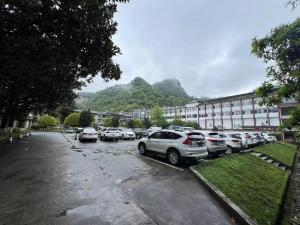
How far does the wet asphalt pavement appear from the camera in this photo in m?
4.18

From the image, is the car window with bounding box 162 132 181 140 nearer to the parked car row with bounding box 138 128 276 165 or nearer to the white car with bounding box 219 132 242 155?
the parked car row with bounding box 138 128 276 165

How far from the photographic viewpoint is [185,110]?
87.8 metres

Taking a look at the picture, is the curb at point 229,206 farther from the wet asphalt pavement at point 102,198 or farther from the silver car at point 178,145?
the silver car at point 178,145

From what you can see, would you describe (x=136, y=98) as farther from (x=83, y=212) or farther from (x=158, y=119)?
(x=83, y=212)

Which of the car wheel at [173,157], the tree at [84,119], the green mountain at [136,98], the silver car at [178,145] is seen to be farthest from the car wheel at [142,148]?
the green mountain at [136,98]

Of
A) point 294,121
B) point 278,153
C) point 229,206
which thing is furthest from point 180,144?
point 278,153

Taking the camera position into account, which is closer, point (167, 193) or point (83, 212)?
point (83, 212)

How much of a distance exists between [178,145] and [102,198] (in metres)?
5.31

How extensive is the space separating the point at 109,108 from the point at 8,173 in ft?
436

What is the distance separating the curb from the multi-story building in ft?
160

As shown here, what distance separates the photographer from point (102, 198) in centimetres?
517

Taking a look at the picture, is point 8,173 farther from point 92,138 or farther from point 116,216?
point 92,138

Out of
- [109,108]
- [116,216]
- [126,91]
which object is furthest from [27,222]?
[126,91]

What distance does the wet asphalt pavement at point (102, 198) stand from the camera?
4176 mm
